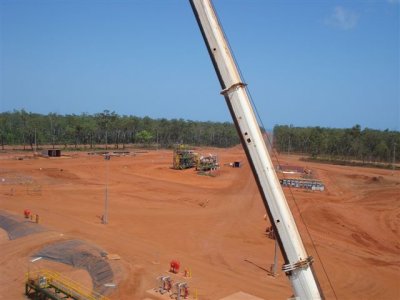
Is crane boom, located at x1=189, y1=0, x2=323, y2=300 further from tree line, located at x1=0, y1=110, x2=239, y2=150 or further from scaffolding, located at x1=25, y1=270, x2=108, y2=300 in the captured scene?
tree line, located at x1=0, y1=110, x2=239, y2=150

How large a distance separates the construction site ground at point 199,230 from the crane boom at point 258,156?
1083 cm

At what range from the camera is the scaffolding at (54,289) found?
1900 centimetres

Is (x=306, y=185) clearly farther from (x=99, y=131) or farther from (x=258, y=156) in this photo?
(x=99, y=131)

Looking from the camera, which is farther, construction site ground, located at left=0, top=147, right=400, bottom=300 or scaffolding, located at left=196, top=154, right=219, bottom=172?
scaffolding, located at left=196, top=154, right=219, bottom=172

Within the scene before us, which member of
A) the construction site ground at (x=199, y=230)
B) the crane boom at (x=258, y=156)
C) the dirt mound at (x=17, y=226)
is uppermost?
the crane boom at (x=258, y=156)

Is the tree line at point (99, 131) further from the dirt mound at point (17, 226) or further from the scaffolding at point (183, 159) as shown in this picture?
the dirt mound at point (17, 226)

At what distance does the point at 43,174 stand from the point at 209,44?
59.0 m

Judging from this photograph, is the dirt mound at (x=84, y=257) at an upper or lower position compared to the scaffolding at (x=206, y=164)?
lower

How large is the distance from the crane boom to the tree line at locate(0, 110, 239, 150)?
107799 mm

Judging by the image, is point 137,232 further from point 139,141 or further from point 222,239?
point 139,141

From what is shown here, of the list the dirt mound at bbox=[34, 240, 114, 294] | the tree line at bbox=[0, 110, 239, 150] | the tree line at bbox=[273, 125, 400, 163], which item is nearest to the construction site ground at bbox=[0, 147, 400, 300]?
the dirt mound at bbox=[34, 240, 114, 294]

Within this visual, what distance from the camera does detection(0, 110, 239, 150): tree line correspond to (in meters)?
112

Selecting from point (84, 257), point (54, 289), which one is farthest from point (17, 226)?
point (54, 289)

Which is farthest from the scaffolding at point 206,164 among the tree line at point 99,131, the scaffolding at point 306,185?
the tree line at point 99,131
